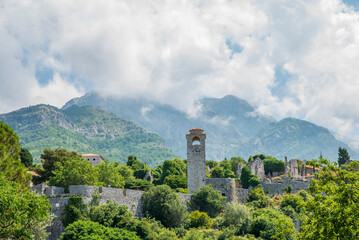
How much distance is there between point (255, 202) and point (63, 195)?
82.2 feet

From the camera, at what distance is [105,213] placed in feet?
119

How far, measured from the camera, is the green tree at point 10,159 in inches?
1155

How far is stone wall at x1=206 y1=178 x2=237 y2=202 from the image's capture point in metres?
50.2

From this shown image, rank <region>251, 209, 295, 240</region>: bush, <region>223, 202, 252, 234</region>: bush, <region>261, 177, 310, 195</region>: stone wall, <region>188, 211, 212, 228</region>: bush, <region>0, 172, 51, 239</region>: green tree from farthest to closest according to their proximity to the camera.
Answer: <region>261, 177, 310, 195</region>: stone wall < <region>188, 211, 212, 228</region>: bush < <region>223, 202, 252, 234</region>: bush < <region>251, 209, 295, 240</region>: bush < <region>0, 172, 51, 239</region>: green tree

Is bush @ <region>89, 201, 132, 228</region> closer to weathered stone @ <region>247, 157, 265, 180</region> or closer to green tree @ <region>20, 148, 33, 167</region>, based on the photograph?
green tree @ <region>20, 148, 33, 167</region>

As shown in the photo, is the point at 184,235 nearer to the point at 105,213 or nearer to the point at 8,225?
the point at 105,213

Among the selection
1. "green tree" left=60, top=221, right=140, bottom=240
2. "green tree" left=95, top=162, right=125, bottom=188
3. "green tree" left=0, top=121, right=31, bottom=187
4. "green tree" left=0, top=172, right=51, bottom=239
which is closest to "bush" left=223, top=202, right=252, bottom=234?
"green tree" left=60, top=221, right=140, bottom=240

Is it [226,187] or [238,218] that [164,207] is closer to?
[238,218]

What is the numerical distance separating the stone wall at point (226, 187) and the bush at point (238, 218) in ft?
24.2

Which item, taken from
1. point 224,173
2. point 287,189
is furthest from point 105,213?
point 224,173

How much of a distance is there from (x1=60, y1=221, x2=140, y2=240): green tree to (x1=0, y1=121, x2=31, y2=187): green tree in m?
5.06

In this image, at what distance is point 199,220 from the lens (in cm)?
4303

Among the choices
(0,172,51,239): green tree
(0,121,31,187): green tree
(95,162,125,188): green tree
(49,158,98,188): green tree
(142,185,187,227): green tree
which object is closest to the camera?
(0,172,51,239): green tree

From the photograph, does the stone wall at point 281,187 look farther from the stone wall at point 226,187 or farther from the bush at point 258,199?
the stone wall at point 226,187
